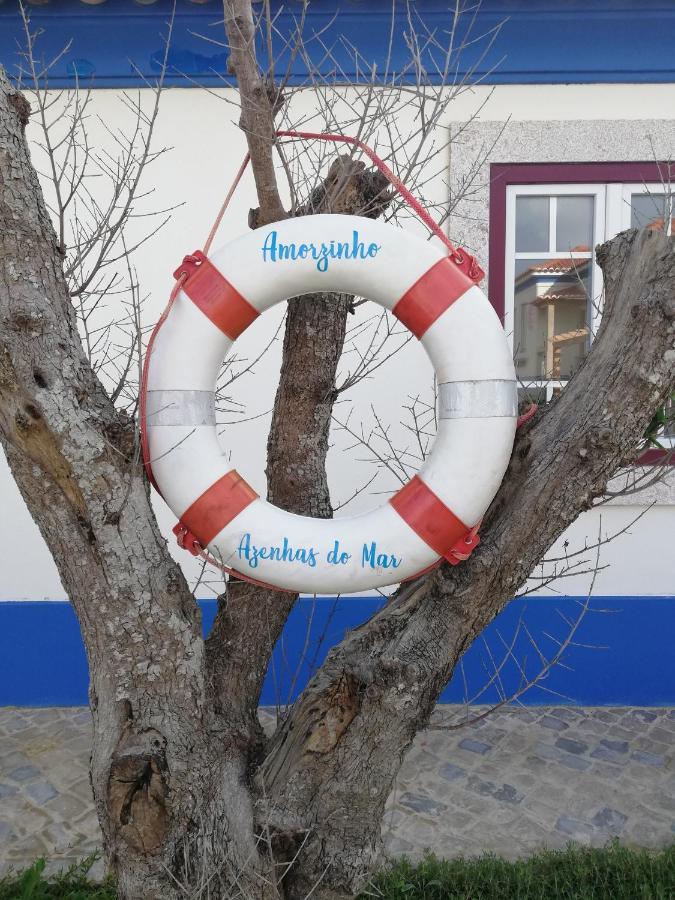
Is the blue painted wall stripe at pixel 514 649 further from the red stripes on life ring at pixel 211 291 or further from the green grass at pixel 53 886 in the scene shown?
the red stripes on life ring at pixel 211 291

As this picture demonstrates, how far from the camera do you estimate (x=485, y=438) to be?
4.72 feet

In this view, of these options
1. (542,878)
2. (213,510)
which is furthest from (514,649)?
(213,510)

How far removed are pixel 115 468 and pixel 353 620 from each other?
222cm

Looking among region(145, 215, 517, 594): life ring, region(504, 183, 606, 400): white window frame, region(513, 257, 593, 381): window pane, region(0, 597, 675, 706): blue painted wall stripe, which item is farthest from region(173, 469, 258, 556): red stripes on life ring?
region(513, 257, 593, 381): window pane

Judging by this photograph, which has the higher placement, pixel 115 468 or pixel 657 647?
pixel 115 468

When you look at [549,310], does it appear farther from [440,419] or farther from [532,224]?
[440,419]

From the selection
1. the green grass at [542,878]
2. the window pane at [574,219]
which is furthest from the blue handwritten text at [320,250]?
the window pane at [574,219]

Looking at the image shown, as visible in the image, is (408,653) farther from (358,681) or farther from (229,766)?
(229,766)

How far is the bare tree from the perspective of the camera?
4.13ft

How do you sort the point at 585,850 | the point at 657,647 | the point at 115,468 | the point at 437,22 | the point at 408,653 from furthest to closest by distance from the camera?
1. the point at 657,647
2. the point at 437,22
3. the point at 585,850
4. the point at 408,653
5. the point at 115,468

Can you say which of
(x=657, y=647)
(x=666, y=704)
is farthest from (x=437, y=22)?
(x=666, y=704)

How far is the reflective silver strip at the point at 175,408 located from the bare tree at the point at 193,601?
0.09 meters

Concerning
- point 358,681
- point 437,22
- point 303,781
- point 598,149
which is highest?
point 437,22

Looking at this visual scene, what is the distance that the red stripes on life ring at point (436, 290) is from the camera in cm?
147
